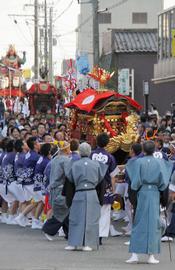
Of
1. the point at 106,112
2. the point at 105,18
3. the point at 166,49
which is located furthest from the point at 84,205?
the point at 105,18

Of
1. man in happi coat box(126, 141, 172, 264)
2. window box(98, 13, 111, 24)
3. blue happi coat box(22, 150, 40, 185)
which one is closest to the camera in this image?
man in happi coat box(126, 141, 172, 264)

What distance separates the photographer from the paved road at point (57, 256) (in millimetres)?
10836

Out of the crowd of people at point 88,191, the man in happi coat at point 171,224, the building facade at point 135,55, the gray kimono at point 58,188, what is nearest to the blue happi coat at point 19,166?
the crowd of people at point 88,191

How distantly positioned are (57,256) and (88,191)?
40.9 inches

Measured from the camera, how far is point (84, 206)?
1190 cm

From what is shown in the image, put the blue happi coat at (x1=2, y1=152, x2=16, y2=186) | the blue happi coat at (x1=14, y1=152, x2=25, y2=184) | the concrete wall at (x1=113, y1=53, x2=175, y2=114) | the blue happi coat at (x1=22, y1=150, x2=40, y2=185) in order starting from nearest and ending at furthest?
the blue happi coat at (x1=22, y1=150, x2=40, y2=185)
the blue happi coat at (x1=14, y1=152, x2=25, y2=184)
the blue happi coat at (x1=2, y1=152, x2=16, y2=186)
the concrete wall at (x1=113, y1=53, x2=175, y2=114)

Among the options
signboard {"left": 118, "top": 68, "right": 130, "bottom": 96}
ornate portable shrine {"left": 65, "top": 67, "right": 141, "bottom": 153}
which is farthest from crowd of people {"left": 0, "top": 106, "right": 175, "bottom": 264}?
signboard {"left": 118, "top": 68, "right": 130, "bottom": 96}

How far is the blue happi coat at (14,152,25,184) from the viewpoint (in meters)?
15.2

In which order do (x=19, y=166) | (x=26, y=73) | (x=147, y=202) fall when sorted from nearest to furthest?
(x=147, y=202) < (x=19, y=166) < (x=26, y=73)

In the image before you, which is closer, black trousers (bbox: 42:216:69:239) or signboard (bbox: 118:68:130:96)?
black trousers (bbox: 42:216:69:239)

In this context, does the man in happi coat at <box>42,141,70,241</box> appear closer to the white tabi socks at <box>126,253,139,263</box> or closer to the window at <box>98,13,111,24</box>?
the white tabi socks at <box>126,253,139,263</box>

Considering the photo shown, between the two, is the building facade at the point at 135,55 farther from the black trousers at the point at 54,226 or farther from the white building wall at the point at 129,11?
the black trousers at the point at 54,226

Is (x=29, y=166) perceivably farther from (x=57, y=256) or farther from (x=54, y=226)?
(x=57, y=256)

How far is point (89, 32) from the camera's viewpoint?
8050 centimetres
